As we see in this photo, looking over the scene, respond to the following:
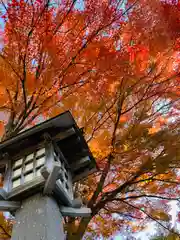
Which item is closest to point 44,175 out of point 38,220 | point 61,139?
point 38,220

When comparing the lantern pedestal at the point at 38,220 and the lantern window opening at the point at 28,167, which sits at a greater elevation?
the lantern window opening at the point at 28,167

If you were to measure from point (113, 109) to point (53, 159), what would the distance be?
2.44 m

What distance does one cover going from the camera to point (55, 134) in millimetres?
4195

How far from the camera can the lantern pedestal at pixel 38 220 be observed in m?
3.24

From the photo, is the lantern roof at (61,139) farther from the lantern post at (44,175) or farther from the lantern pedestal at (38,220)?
the lantern pedestal at (38,220)

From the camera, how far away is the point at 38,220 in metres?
3.37

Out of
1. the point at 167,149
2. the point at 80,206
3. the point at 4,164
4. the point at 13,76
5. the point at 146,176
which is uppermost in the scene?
the point at 13,76

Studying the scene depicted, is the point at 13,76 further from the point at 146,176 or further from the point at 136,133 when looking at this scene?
the point at 146,176

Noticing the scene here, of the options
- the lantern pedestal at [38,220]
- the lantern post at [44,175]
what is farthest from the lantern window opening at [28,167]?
the lantern pedestal at [38,220]

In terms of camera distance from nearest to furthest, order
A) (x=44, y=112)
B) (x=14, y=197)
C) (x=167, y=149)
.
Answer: (x=14, y=197)
(x=167, y=149)
(x=44, y=112)

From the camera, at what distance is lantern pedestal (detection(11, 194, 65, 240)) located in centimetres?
324

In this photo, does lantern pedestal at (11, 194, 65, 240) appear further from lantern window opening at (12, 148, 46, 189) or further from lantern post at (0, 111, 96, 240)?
lantern window opening at (12, 148, 46, 189)

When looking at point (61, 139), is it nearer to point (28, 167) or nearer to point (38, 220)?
point (28, 167)

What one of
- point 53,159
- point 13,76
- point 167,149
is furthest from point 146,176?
point 13,76
